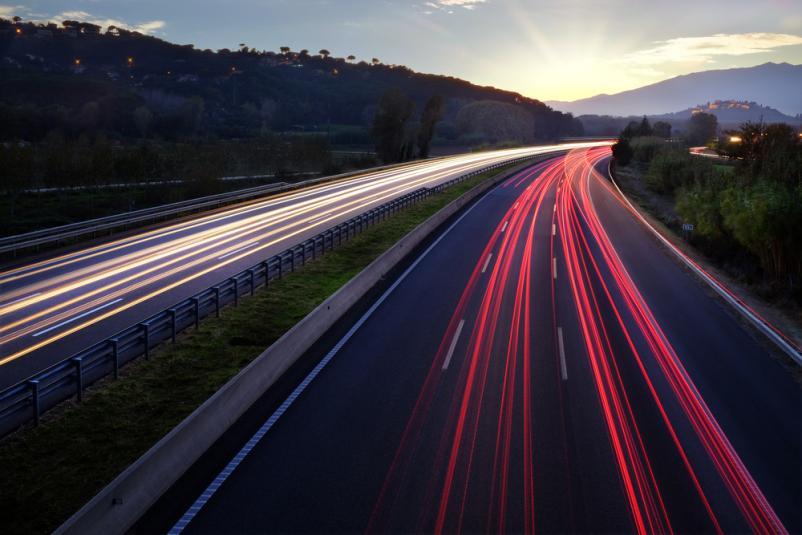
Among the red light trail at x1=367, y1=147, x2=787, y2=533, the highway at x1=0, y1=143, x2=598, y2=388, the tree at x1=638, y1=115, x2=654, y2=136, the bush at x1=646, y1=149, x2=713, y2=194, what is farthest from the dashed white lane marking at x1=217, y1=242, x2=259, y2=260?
the tree at x1=638, y1=115, x2=654, y2=136

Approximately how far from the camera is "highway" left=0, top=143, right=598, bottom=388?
15.4 metres

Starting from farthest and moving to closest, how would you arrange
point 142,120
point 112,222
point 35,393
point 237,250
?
point 142,120
point 112,222
point 237,250
point 35,393

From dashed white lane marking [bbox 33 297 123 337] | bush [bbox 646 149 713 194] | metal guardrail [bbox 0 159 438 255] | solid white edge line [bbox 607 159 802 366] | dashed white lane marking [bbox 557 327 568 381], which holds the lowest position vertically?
metal guardrail [bbox 0 159 438 255]

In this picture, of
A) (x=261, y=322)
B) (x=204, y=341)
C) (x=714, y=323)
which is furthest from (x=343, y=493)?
(x=714, y=323)

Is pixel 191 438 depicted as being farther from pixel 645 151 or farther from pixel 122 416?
pixel 645 151

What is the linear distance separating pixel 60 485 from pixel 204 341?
6.73 meters

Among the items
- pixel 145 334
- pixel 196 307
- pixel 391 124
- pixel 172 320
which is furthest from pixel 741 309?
pixel 391 124

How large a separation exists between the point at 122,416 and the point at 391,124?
281 feet

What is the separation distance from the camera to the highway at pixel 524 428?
864 cm

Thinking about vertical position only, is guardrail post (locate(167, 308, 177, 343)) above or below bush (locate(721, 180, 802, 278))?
below

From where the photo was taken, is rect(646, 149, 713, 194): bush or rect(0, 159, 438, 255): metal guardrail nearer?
rect(0, 159, 438, 255): metal guardrail

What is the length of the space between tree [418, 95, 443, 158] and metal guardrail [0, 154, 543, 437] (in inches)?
3132

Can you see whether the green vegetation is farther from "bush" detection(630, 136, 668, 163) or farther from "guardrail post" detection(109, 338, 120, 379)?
"bush" detection(630, 136, 668, 163)

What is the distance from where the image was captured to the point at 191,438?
32.9ft
